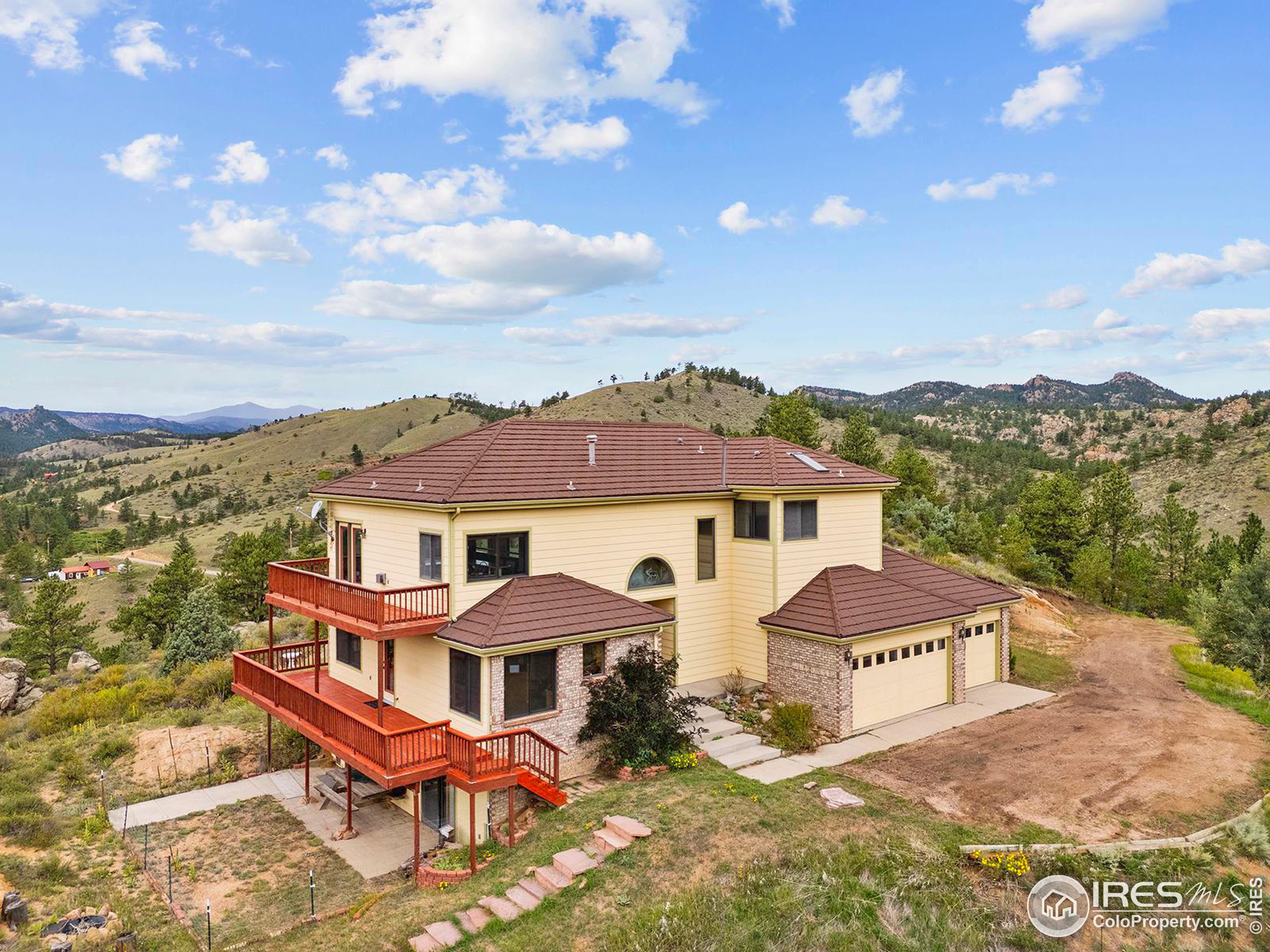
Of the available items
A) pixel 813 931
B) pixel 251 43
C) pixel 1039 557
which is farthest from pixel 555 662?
pixel 1039 557

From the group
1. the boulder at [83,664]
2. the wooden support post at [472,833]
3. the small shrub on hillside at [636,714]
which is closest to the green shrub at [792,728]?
the small shrub on hillside at [636,714]

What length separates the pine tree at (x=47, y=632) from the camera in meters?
39.3

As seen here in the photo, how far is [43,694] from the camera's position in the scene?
2819 centimetres

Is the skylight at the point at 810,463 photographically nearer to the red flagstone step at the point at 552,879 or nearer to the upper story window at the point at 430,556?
the upper story window at the point at 430,556

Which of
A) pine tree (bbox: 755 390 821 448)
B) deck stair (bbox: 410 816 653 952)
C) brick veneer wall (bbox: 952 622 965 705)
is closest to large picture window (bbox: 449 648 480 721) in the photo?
deck stair (bbox: 410 816 653 952)

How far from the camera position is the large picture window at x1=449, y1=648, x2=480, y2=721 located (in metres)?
13.5

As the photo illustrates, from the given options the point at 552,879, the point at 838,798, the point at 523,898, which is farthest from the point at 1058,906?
the point at 523,898

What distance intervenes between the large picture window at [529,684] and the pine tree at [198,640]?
70.8 feet

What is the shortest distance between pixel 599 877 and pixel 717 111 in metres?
29.4

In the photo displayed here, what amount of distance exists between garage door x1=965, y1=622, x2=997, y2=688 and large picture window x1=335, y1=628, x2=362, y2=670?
16584 mm

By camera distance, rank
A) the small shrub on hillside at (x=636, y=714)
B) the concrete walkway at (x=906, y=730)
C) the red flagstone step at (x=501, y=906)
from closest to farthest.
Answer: the red flagstone step at (x=501, y=906), the small shrub on hillside at (x=636, y=714), the concrete walkway at (x=906, y=730)

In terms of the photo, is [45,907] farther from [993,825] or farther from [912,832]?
[993,825]

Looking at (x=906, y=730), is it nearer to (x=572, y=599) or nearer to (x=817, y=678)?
(x=817, y=678)

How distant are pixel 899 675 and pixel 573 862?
33.9 feet
